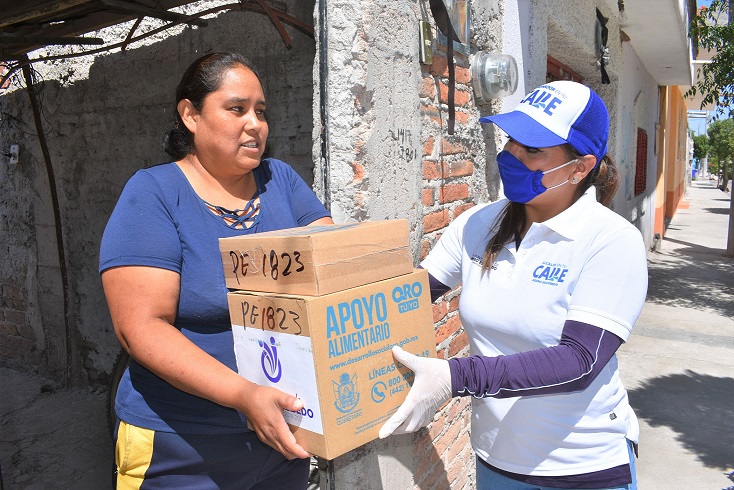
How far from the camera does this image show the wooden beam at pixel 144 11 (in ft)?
9.25

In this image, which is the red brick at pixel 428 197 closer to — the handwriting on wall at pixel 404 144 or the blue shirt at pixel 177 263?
the handwriting on wall at pixel 404 144

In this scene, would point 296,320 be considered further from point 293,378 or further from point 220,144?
point 220,144

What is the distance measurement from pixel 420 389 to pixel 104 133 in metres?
3.41

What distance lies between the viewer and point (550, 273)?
1608 mm

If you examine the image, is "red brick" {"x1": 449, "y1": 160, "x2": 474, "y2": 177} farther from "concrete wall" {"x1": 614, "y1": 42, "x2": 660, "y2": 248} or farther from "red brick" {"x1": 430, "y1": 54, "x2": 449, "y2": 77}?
"concrete wall" {"x1": 614, "y1": 42, "x2": 660, "y2": 248}

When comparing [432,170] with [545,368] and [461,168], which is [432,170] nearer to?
[461,168]

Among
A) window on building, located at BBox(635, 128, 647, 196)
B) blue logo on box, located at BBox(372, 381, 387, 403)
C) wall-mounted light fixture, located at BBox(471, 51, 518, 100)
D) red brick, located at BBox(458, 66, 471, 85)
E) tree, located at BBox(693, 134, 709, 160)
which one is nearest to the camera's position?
blue logo on box, located at BBox(372, 381, 387, 403)

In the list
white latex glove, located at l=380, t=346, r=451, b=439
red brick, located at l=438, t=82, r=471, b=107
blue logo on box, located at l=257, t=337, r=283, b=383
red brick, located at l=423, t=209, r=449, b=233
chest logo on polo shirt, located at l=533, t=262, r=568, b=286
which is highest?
red brick, located at l=438, t=82, r=471, b=107

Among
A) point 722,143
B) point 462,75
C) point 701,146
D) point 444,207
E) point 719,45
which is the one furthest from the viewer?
point 701,146

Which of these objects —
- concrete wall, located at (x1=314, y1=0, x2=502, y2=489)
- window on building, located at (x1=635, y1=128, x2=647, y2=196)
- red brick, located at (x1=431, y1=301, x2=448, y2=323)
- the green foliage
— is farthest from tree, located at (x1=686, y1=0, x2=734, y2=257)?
red brick, located at (x1=431, y1=301, x2=448, y2=323)

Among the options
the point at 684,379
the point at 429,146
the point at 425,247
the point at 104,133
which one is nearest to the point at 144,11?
the point at 104,133

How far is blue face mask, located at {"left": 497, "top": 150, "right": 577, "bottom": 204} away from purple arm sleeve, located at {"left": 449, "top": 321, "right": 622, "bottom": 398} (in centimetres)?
41

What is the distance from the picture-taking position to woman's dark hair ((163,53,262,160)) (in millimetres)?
1630

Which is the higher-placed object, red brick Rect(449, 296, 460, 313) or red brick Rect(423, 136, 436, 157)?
red brick Rect(423, 136, 436, 157)
